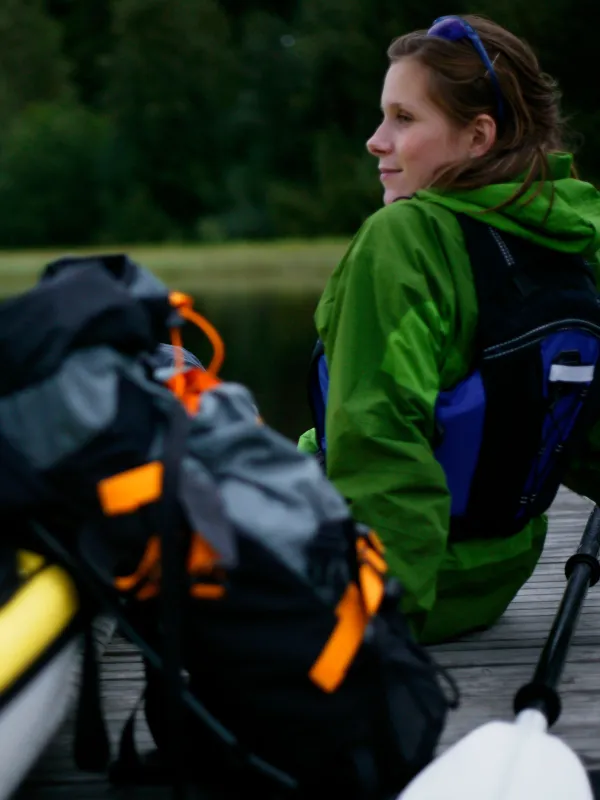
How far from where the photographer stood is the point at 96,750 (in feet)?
4.46

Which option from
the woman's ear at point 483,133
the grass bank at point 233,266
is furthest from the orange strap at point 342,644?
the grass bank at point 233,266

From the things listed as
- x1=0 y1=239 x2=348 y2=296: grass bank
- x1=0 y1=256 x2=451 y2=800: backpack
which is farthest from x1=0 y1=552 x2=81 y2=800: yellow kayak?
x1=0 y1=239 x2=348 y2=296: grass bank

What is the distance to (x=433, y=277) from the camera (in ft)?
5.76

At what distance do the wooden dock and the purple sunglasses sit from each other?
83 cm

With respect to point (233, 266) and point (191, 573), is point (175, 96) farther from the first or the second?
point (191, 573)

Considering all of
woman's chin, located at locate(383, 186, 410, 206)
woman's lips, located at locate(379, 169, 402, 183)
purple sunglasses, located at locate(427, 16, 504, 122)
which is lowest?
woman's chin, located at locate(383, 186, 410, 206)

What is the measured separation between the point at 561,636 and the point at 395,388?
439 mm

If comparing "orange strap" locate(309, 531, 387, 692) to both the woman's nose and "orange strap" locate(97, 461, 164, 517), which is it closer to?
"orange strap" locate(97, 461, 164, 517)

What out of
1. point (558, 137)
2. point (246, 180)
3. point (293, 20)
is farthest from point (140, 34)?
point (558, 137)

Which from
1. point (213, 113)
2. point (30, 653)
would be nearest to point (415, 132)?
point (30, 653)

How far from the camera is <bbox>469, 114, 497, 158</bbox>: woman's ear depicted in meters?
1.90

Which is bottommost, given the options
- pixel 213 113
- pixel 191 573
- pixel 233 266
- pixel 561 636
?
pixel 233 266

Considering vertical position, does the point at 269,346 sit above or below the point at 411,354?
below

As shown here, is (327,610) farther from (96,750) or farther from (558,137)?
(558,137)
